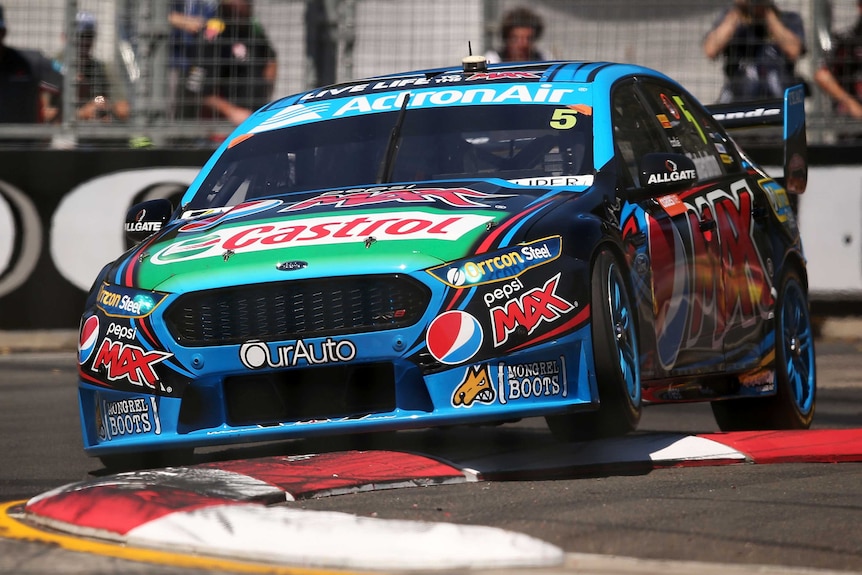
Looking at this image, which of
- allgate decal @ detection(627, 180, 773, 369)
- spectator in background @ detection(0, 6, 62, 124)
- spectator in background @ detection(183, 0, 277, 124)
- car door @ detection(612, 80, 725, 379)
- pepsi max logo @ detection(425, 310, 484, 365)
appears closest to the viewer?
pepsi max logo @ detection(425, 310, 484, 365)

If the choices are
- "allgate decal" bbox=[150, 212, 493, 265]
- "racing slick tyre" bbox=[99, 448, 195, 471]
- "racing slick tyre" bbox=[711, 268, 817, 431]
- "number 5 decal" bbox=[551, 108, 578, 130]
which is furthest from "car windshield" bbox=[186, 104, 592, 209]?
"racing slick tyre" bbox=[711, 268, 817, 431]

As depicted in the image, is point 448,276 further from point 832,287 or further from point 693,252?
point 832,287

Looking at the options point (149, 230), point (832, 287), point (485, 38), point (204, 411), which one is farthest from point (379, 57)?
point (204, 411)

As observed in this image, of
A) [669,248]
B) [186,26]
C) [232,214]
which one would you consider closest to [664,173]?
[669,248]

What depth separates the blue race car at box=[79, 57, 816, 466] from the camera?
5336 mm

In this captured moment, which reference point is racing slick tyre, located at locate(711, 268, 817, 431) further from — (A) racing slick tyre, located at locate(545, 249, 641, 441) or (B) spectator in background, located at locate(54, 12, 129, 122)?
(B) spectator in background, located at locate(54, 12, 129, 122)

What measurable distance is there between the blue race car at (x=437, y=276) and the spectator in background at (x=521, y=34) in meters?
4.55

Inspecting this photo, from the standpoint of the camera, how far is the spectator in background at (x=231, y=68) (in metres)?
12.0

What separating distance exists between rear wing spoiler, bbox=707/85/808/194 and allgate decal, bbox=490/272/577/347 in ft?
10.4

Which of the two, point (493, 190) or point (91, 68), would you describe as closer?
point (493, 190)

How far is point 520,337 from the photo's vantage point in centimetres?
533

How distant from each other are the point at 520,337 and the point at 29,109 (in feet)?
26.8

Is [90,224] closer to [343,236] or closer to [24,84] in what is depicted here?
[24,84]

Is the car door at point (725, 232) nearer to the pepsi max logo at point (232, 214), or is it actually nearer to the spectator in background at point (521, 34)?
the pepsi max logo at point (232, 214)
